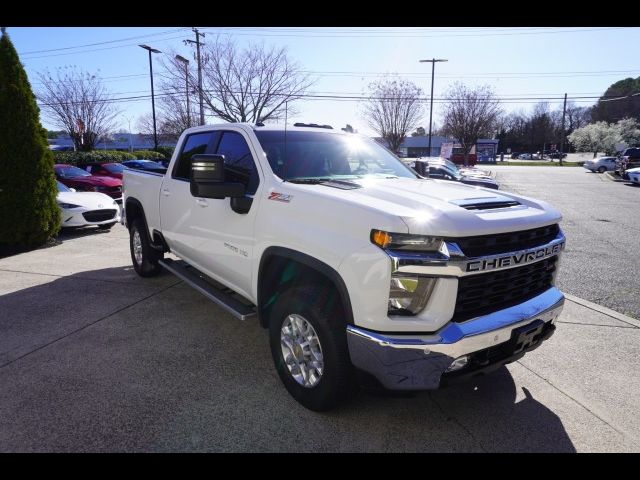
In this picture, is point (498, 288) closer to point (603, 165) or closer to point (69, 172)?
point (69, 172)

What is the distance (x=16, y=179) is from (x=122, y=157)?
71.1 ft

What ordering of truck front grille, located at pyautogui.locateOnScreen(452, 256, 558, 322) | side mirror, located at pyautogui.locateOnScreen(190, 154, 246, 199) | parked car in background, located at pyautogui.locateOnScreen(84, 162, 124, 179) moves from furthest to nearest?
parked car in background, located at pyautogui.locateOnScreen(84, 162, 124, 179) < side mirror, located at pyautogui.locateOnScreen(190, 154, 246, 199) < truck front grille, located at pyautogui.locateOnScreen(452, 256, 558, 322)

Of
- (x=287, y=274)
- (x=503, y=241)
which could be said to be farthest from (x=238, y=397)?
(x=503, y=241)

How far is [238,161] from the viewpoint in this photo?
361 cm

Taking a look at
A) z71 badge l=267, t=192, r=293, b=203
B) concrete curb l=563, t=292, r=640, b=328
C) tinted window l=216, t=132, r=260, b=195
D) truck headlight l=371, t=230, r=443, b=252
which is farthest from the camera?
concrete curb l=563, t=292, r=640, b=328

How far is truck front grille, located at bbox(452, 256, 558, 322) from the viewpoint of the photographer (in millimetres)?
2346

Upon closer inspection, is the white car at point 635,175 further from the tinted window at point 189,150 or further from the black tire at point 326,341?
the black tire at point 326,341

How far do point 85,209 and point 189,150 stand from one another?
616 cm

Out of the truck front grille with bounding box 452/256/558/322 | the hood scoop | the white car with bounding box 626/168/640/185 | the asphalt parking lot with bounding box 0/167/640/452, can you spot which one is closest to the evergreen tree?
the asphalt parking lot with bounding box 0/167/640/452

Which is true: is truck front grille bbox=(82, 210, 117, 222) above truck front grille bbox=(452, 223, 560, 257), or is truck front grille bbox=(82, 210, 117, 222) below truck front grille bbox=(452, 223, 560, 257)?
below

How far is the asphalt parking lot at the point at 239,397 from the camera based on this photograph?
2598 mm

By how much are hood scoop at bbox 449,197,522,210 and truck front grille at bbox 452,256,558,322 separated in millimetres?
405

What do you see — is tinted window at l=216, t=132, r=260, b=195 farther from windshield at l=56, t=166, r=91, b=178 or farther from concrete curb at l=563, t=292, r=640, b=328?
windshield at l=56, t=166, r=91, b=178

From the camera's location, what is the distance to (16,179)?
7.93 metres
